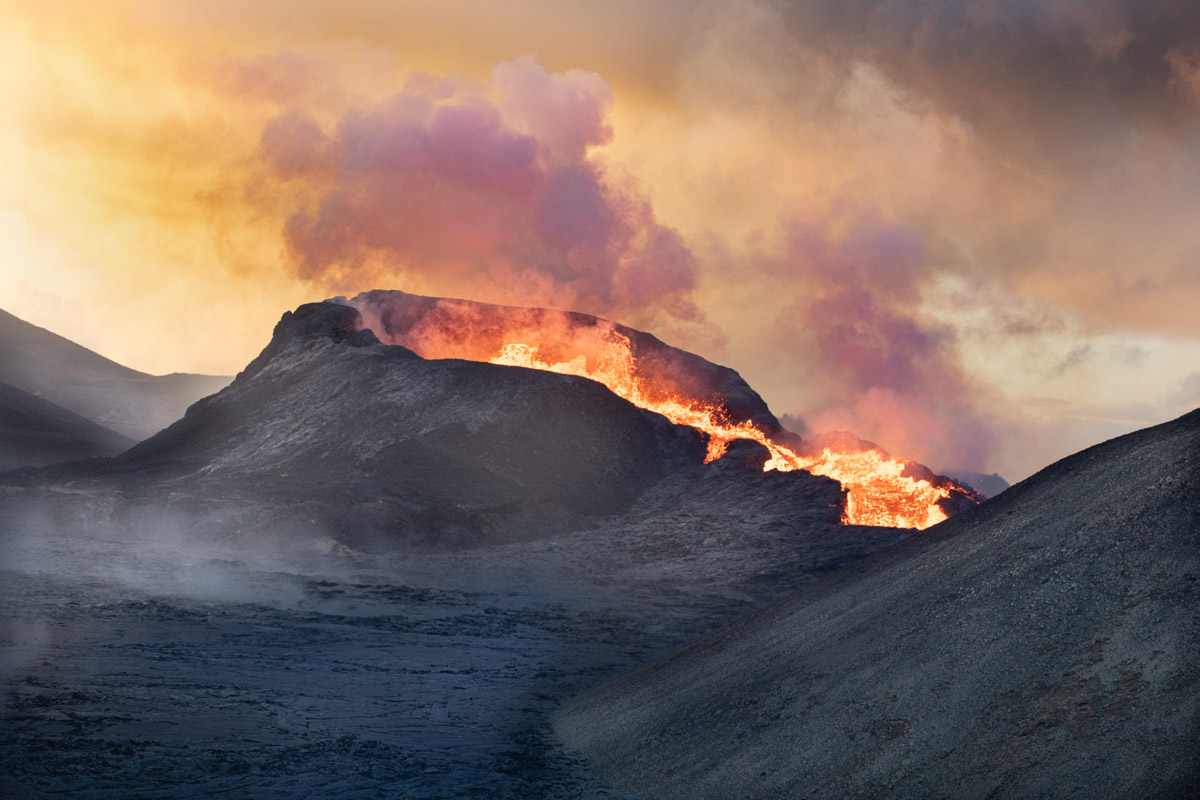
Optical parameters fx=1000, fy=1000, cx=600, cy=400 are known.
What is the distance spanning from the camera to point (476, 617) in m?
33.7

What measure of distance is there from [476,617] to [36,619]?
44.1 ft

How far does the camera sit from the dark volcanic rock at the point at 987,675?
10320 mm

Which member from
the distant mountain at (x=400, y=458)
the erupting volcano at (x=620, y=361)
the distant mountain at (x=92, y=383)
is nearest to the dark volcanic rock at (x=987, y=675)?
the distant mountain at (x=400, y=458)

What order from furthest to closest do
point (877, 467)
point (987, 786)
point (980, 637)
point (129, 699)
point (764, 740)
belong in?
point (877, 467) < point (129, 699) < point (764, 740) < point (980, 637) < point (987, 786)

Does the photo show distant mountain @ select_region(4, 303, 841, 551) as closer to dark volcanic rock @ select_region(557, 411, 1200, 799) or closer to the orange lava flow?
the orange lava flow

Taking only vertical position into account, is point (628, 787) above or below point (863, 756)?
below

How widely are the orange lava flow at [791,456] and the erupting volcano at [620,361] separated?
0.07 m

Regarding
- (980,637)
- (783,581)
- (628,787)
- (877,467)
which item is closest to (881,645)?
(980,637)

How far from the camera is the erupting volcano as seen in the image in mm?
62812

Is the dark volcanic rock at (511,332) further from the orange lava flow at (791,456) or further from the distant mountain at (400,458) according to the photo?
the distant mountain at (400,458)

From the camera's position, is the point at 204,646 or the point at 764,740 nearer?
the point at 764,740

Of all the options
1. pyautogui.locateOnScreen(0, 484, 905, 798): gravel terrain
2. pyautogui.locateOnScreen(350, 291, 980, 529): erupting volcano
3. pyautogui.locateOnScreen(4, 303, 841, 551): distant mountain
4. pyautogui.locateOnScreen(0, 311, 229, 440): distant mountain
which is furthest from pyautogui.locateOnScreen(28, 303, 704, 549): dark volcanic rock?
pyautogui.locateOnScreen(0, 311, 229, 440): distant mountain

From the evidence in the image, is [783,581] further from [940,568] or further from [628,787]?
[628,787]

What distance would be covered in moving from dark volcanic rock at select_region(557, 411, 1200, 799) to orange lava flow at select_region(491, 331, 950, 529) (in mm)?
31412
